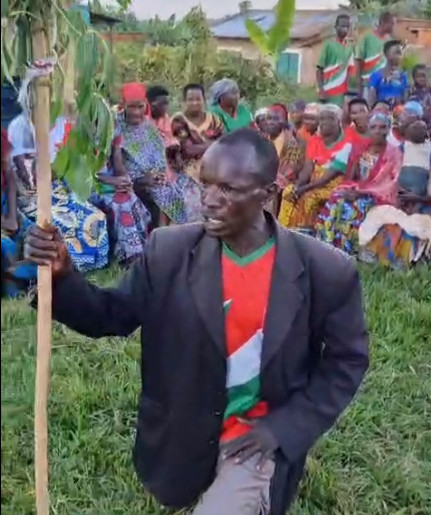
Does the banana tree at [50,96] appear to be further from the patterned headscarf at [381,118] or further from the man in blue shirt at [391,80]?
the man in blue shirt at [391,80]

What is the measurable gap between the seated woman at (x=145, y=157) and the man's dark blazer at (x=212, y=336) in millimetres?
4253

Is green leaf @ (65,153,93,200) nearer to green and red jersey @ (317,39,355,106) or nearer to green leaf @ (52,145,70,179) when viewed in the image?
green leaf @ (52,145,70,179)

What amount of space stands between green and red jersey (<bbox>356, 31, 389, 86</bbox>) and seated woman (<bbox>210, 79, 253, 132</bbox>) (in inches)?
110

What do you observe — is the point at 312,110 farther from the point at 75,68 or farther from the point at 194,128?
the point at 75,68

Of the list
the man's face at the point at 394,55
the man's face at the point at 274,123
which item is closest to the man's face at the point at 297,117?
the man's face at the point at 274,123

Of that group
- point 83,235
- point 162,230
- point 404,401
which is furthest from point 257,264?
point 83,235

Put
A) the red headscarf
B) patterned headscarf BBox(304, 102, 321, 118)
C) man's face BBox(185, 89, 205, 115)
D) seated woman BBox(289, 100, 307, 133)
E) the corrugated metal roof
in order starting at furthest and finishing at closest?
the corrugated metal roof, seated woman BBox(289, 100, 307, 133), patterned headscarf BBox(304, 102, 321, 118), man's face BBox(185, 89, 205, 115), the red headscarf

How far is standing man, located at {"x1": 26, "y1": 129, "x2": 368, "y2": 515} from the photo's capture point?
241cm

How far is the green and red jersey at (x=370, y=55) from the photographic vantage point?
33.2ft

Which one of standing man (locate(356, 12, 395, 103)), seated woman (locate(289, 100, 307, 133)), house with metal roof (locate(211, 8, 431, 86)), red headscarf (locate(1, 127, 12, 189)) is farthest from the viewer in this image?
house with metal roof (locate(211, 8, 431, 86))

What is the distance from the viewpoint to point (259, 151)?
2.40 meters

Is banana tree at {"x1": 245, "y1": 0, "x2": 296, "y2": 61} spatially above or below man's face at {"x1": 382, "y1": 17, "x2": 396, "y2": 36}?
above

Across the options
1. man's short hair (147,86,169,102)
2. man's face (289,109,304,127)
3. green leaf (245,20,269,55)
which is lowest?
man's face (289,109,304,127)

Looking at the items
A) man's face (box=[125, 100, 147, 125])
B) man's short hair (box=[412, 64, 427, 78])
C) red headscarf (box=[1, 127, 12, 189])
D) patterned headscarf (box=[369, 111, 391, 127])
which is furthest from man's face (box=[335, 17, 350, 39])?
red headscarf (box=[1, 127, 12, 189])
